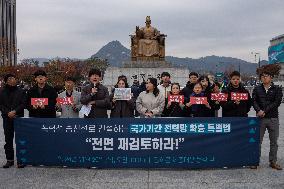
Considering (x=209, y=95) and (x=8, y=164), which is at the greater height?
(x=209, y=95)

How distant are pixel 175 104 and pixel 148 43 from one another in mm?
19500

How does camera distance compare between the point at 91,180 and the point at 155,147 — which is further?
the point at 155,147

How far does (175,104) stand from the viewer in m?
8.42

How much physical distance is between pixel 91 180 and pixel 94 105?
5.04 feet

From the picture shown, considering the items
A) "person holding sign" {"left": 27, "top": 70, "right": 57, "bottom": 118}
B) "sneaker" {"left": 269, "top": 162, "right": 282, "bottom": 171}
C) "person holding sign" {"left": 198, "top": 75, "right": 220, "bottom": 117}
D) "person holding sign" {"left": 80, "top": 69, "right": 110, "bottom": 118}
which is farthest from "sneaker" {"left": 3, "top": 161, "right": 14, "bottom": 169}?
"sneaker" {"left": 269, "top": 162, "right": 282, "bottom": 171}

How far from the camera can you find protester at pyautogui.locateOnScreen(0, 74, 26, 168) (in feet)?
26.5

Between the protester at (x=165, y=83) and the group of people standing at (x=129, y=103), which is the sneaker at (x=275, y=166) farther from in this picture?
the protester at (x=165, y=83)

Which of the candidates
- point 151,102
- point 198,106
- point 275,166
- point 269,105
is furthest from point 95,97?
point 275,166

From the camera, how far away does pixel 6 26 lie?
96.1m

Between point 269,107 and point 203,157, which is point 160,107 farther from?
point 269,107

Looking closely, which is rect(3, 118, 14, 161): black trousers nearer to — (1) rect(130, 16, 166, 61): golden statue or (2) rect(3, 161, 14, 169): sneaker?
(2) rect(3, 161, 14, 169): sneaker

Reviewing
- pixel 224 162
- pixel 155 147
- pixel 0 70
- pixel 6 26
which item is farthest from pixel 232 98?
pixel 6 26

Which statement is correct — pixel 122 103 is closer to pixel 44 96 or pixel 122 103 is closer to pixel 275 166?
pixel 44 96

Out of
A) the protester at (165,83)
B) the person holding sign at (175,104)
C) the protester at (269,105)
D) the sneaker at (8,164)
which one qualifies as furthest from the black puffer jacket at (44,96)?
the protester at (269,105)
